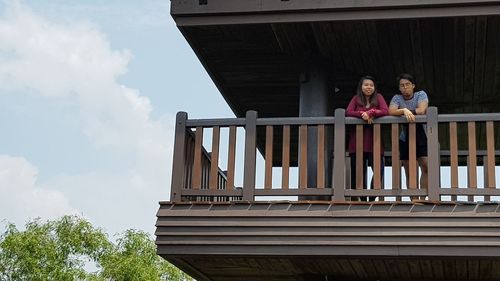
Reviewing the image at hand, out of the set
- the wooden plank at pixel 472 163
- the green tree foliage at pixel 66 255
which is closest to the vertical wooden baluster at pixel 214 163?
the wooden plank at pixel 472 163

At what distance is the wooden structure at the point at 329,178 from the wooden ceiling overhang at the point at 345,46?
2 cm

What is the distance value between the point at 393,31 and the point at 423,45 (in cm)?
57

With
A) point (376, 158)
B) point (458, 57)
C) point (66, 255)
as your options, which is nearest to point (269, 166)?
point (376, 158)

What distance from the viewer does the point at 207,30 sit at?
9492 mm

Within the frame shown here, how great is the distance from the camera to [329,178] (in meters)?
9.95

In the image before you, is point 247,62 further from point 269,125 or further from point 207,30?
point 269,125

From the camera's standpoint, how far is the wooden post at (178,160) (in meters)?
8.17

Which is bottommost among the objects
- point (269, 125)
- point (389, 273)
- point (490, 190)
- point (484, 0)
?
point (389, 273)

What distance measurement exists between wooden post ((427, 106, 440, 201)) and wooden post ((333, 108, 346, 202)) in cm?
78

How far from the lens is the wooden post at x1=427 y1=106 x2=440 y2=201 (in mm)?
7762

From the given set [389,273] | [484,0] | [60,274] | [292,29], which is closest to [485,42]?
[484,0]

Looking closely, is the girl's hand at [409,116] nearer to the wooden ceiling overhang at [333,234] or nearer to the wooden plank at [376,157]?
the wooden plank at [376,157]

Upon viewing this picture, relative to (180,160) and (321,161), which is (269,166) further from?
(180,160)

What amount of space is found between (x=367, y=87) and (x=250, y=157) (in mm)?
1338
